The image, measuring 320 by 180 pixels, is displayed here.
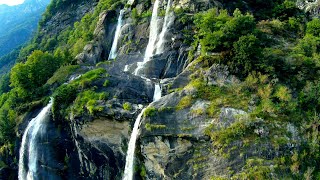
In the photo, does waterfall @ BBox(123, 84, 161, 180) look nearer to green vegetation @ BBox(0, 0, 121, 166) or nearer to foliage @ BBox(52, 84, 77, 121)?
green vegetation @ BBox(0, 0, 121, 166)

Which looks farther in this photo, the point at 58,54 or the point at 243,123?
the point at 58,54

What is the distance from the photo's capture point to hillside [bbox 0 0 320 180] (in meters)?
27.5

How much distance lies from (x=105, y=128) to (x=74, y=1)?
6848 centimetres

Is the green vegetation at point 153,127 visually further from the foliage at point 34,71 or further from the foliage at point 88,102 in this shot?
the foliage at point 34,71

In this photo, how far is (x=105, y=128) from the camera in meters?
33.5

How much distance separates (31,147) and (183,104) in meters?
17.1

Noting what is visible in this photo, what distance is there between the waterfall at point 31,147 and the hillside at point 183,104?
0.12 meters

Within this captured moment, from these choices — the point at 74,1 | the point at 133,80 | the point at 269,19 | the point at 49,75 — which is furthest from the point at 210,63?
the point at 74,1

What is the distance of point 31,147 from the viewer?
36781 millimetres

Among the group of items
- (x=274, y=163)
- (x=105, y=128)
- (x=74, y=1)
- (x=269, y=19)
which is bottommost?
(x=274, y=163)

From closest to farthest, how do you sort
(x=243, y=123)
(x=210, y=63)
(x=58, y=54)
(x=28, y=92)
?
(x=243, y=123), (x=210, y=63), (x=28, y=92), (x=58, y=54)

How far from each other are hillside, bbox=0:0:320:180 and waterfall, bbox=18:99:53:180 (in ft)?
0.39

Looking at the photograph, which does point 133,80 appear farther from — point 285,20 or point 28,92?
point 285,20

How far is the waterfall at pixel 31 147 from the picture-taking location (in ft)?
120
